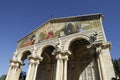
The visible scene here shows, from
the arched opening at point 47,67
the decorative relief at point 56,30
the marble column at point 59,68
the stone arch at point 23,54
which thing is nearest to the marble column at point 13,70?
the stone arch at point 23,54

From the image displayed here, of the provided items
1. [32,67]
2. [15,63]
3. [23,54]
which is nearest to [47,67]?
[32,67]

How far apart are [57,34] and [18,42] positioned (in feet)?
23.5

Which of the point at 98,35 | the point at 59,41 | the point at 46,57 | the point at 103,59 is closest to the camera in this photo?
the point at 103,59

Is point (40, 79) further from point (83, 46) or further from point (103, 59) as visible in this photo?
point (103, 59)

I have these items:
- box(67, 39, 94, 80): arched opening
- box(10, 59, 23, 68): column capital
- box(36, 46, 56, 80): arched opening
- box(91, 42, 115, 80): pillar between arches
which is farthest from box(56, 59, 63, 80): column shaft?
box(10, 59, 23, 68): column capital

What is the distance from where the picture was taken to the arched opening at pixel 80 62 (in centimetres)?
1588

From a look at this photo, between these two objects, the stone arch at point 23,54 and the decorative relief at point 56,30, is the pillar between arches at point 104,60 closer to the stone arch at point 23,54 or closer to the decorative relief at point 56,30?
the decorative relief at point 56,30

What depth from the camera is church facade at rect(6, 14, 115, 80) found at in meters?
12.5

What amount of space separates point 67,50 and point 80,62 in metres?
3.64

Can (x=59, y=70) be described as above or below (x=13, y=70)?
below

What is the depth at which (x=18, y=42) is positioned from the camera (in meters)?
21.2

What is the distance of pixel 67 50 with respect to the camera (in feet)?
47.4

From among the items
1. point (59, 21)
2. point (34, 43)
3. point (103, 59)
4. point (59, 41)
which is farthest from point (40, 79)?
point (103, 59)

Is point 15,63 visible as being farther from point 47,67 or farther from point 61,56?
point 61,56
